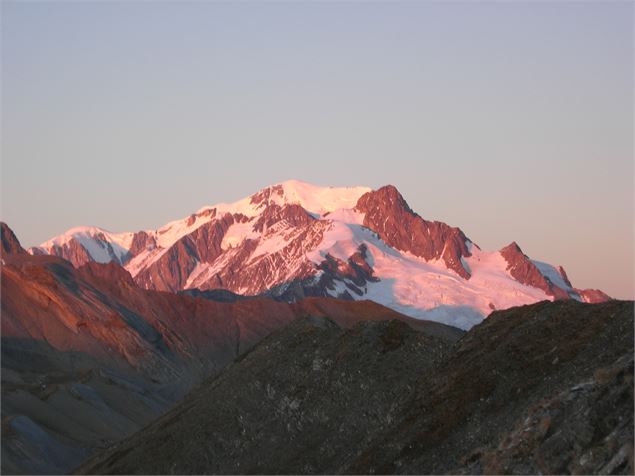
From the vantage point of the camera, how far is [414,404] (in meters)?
53.3

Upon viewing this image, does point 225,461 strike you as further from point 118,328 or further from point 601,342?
point 118,328

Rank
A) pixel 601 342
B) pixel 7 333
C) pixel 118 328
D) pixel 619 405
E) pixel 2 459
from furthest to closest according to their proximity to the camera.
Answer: pixel 118 328, pixel 7 333, pixel 2 459, pixel 601 342, pixel 619 405

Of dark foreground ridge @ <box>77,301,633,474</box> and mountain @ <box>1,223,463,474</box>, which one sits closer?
dark foreground ridge @ <box>77,301,633,474</box>

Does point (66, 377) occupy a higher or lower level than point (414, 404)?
higher

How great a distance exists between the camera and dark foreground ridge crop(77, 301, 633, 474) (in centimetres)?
3769

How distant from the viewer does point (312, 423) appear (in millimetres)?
63750

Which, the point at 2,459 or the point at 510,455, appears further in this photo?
the point at 2,459

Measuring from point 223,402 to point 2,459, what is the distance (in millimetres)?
38886

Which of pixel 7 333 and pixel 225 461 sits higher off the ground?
pixel 7 333

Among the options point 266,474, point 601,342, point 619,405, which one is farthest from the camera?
point 266,474

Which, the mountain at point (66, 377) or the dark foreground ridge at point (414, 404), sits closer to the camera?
the dark foreground ridge at point (414, 404)

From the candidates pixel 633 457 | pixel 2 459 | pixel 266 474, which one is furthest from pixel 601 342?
pixel 2 459

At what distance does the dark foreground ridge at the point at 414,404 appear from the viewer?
37688 mm

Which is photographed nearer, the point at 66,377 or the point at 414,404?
the point at 414,404
